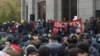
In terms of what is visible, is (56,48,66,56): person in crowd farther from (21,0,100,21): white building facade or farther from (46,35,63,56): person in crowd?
(21,0,100,21): white building facade

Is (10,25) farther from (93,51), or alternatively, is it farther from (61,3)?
(93,51)

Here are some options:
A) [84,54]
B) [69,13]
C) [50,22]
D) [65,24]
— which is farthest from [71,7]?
[84,54]

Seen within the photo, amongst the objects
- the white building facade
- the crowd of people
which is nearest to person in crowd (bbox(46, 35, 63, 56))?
the crowd of people

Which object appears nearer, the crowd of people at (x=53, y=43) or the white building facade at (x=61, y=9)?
the crowd of people at (x=53, y=43)

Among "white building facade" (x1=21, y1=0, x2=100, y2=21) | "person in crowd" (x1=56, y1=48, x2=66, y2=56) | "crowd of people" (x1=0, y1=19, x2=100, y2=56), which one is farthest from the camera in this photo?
"white building facade" (x1=21, y1=0, x2=100, y2=21)

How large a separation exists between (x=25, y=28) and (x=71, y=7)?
4449mm

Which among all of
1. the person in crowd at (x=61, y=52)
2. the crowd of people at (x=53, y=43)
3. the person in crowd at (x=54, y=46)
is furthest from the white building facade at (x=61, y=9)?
the person in crowd at (x=61, y=52)

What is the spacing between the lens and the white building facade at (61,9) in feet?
95.3

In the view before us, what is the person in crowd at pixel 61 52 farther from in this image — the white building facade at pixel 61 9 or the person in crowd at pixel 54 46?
the white building facade at pixel 61 9

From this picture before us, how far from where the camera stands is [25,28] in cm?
3500

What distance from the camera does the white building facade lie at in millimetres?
29047

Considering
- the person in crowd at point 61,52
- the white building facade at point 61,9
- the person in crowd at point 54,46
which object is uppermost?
the white building facade at point 61,9

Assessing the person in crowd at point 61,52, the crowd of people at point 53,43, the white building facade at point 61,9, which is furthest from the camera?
the white building facade at point 61,9

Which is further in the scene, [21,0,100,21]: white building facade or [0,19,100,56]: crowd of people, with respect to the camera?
[21,0,100,21]: white building facade
